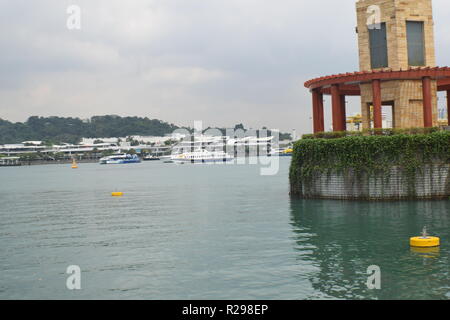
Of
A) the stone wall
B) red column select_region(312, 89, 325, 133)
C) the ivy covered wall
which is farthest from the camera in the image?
red column select_region(312, 89, 325, 133)

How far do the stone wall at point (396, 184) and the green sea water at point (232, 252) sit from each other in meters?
0.78

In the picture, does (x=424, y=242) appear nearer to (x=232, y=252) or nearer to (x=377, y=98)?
(x=232, y=252)

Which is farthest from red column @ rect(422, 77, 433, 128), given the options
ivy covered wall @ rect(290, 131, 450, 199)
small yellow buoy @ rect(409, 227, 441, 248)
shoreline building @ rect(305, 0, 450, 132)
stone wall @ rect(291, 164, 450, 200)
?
small yellow buoy @ rect(409, 227, 441, 248)

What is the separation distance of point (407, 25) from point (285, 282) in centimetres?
2865

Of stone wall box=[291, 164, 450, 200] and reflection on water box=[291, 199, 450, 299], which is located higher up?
stone wall box=[291, 164, 450, 200]

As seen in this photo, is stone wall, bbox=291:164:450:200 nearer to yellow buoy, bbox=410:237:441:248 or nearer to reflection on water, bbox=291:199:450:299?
reflection on water, bbox=291:199:450:299

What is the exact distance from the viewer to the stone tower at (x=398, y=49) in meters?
38.6

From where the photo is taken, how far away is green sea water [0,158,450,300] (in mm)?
16469

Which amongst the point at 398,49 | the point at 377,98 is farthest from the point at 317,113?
the point at 398,49

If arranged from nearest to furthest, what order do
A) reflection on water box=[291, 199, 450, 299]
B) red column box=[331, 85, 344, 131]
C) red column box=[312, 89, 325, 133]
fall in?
reflection on water box=[291, 199, 450, 299], red column box=[331, 85, 344, 131], red column box=[312, 89, 325, 133]

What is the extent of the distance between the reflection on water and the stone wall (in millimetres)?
802

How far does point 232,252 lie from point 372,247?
17.9 feet

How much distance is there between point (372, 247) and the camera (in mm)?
21688
